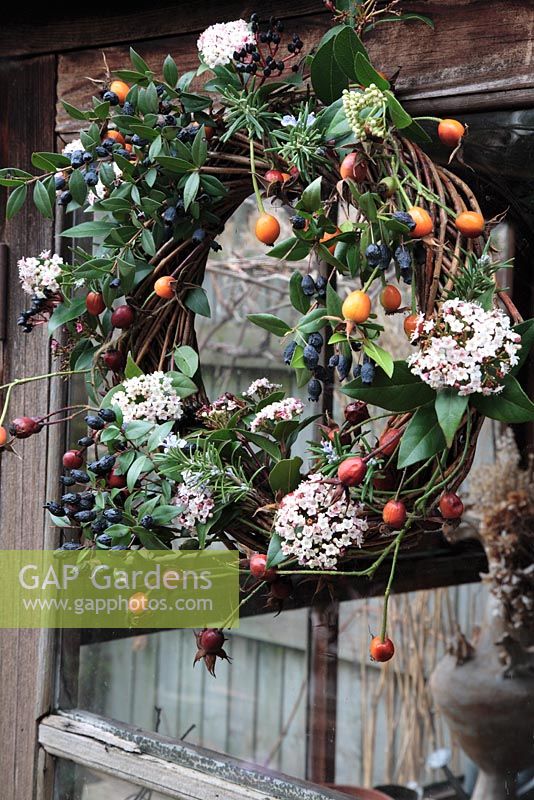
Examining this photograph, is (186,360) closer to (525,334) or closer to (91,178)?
(91,178)

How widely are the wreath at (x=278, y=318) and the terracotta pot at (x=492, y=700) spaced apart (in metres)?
1.01

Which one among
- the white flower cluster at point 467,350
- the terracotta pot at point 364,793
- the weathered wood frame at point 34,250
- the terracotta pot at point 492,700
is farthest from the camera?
the terracotta pot at point 492,700

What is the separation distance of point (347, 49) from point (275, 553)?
548 mm

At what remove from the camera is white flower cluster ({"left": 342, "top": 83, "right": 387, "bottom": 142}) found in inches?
37.3

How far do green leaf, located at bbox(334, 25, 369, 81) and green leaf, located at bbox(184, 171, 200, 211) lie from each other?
213 mm

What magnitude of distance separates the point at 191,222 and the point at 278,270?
Result: 150 cm

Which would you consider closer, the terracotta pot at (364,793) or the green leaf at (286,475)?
the green leaf at (286,475)

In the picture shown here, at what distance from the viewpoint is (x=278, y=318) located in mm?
1123

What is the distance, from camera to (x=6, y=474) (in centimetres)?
149

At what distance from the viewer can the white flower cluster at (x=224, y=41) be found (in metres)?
1.08

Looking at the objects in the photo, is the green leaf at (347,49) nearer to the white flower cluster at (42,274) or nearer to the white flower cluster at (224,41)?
the white flower cluster at (224,41)

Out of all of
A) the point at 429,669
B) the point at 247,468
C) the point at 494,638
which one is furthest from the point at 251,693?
the point at 247,468

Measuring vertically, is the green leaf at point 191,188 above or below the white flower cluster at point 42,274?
above

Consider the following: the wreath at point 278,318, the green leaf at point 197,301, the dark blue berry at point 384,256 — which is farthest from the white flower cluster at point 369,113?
the green leaf at point 197,301
